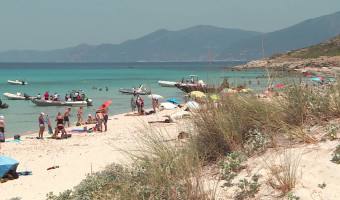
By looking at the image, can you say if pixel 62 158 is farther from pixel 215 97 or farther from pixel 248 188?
pixel 248 188

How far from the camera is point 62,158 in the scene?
1124 cm

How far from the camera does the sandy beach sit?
783 cm

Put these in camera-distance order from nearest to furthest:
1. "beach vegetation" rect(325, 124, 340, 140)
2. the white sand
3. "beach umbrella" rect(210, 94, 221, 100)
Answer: the white sand → "beach vegetation" rect(325, 124, 340, 140) → "beach umbrella" rect(210, 94, 221, 100)

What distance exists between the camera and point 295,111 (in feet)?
18.2

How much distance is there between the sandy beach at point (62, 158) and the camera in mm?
7832

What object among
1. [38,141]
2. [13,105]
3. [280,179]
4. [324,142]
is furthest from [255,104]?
[13,105]

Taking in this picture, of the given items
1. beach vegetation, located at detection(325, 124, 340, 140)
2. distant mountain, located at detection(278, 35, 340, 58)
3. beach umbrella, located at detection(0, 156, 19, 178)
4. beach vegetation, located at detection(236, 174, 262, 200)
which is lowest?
beach umbrella, located at detection(0, 156, 19, 178)

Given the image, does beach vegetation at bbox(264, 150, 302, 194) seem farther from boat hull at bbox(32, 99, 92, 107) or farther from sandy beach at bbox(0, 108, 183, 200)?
boat hull at bbox(32, 99, 92, 107)

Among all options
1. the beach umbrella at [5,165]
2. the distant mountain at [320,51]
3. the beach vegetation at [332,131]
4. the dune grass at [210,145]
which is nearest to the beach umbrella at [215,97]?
the dune grass at [210,145]

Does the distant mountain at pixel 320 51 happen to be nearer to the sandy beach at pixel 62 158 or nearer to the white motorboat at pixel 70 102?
the white motorboat at pixel 70 102

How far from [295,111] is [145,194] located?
2649 millimetres

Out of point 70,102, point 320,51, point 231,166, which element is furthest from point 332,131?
point 320,51

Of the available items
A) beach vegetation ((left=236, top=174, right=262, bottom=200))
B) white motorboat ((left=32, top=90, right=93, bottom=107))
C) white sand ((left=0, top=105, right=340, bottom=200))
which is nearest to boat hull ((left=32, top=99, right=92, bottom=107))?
white motorboat ((left=32, top=90, right=93, bottom=107))

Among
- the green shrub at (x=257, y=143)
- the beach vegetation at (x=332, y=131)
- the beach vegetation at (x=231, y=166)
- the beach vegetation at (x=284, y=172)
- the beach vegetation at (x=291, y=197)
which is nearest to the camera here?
the beach vegetation at (x=291, y=197)
